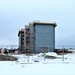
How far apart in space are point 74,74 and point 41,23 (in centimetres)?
3484

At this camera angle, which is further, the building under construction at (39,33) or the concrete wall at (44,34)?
the building under construction at (39,33)

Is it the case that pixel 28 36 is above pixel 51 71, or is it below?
above

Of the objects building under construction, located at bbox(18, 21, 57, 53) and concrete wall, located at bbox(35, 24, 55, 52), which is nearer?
concrete wall, located at bbox(35, 24, 55, 52)

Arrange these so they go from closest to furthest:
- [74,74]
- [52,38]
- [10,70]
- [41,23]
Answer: [74,74] → [10,70] → [52,38] → [41,23]

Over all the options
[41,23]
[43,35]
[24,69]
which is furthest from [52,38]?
[24,69]

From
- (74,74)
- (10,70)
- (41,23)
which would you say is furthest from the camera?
(41,23)

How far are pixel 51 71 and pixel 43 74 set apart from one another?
349mm

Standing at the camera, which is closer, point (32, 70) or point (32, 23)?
point (32, 70)

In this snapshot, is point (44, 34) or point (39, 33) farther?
point (39, 33)

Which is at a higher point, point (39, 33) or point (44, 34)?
point (39, 33)

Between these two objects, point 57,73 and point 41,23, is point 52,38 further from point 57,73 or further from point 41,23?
point 57,73

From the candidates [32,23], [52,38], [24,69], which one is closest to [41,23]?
[32,23]

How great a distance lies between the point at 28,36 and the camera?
40875mm

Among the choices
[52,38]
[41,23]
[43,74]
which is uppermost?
[41,23]
